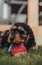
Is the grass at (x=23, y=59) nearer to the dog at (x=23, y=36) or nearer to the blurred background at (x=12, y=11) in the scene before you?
the dog at (x=23, y=36)

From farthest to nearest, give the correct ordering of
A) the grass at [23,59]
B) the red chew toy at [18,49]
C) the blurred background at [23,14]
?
the blurred background at [23,14] < the red chew toy at [18,49] < the grass at [23,59]

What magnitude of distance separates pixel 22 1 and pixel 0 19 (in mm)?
211

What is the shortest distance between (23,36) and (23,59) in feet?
0.64

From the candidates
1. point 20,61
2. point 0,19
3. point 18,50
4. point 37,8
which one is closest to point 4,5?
point 0,19

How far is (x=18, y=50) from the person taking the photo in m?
2.00

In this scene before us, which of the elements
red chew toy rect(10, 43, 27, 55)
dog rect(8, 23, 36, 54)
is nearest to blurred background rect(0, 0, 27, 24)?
dog rect(8, 23, 36, 54)

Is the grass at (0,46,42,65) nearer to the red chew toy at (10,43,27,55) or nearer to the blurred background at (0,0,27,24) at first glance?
the red chew toy at (10,43,27,55)

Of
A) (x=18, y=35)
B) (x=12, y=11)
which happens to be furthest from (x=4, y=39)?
(x=12, y=11)

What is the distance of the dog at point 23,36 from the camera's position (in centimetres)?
201

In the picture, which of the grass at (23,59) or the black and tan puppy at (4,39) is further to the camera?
the black and tan puppy at (4,39)

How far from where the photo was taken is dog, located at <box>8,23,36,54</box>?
201cm

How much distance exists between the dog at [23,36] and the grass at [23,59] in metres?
0.07

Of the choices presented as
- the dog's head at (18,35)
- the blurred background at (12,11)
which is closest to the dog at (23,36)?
the dog's head at (18,35)

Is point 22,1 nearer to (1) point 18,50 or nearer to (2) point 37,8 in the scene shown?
(2) point 37,8
